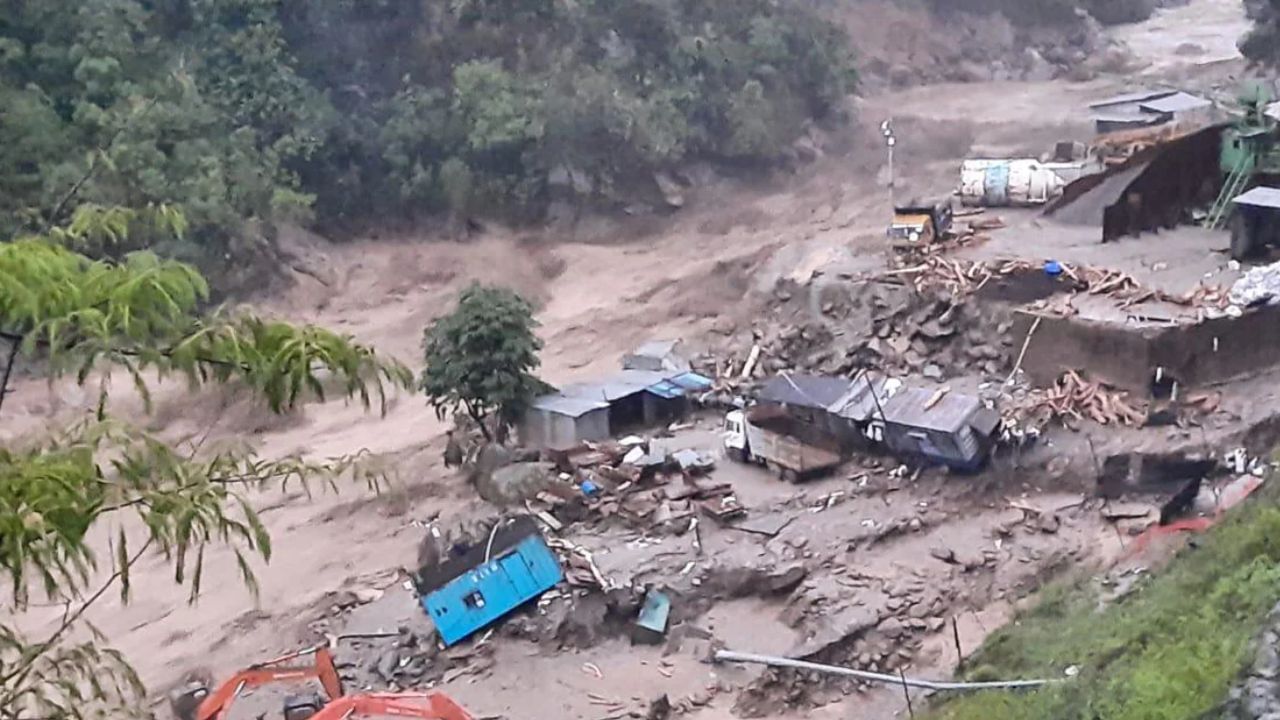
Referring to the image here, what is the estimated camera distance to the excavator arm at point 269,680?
15281 millimetres

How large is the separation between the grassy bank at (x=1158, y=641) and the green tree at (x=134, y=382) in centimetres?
694

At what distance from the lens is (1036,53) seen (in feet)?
183

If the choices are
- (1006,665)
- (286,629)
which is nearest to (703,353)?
(286,629)

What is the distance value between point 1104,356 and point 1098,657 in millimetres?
11379

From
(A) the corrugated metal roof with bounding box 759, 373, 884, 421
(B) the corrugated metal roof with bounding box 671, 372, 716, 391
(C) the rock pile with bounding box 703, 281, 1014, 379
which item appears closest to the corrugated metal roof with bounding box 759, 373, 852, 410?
(A) the corrugated metal roof with bounding box 759, 373, 884, 421

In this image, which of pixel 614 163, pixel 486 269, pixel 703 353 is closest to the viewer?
pixel 703 353

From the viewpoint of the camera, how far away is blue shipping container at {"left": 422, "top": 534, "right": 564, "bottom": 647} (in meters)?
18.1

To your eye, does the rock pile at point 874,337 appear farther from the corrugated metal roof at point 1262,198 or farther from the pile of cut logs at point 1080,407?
the corrugated metal roof at point 1262,198

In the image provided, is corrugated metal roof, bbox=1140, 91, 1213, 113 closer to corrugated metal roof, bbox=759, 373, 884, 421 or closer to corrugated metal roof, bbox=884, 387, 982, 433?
corrugated metal roof, bbox=759, 373, 884, 421

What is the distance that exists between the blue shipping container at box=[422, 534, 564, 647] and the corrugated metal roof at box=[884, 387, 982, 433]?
607 cm

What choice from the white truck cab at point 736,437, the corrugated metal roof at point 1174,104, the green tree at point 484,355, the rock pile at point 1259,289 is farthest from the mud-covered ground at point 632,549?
the corrugated metal roof at point 1174,104

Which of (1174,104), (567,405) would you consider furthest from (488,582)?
(1174,104)

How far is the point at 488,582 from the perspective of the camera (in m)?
18.4

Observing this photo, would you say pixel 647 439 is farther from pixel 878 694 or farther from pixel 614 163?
pixel 614 163
